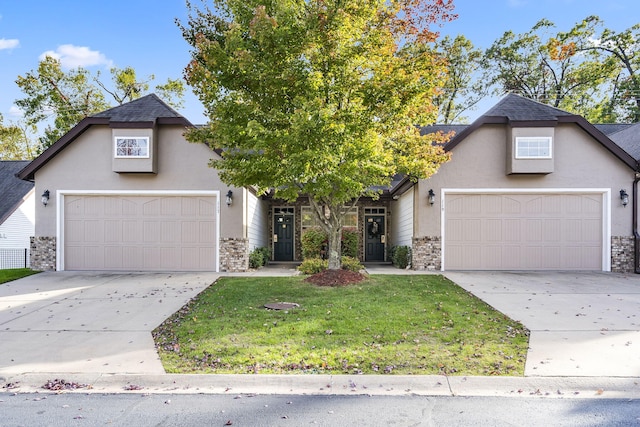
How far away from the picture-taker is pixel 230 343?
5.53 meters

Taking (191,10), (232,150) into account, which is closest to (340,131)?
(232,150)

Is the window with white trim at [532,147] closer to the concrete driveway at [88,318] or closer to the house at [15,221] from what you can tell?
the concrete driveway at [88,318]

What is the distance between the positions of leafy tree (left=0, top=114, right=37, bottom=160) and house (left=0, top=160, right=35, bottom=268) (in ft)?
44.4

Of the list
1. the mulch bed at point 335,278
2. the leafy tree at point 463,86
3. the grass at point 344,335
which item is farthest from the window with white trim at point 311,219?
the leafy tree at point 463,86

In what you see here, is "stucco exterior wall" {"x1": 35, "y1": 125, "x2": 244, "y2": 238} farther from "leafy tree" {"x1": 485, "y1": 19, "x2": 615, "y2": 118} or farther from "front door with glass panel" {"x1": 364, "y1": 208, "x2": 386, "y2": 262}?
"leafy tree" {"x1": 485, "y1": 19, "x2": 615, "y2": 118}

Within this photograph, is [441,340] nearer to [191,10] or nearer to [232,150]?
[232,150]

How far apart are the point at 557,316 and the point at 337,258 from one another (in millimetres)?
4838

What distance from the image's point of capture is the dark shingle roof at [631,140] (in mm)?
12947

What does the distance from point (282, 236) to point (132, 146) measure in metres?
7.04

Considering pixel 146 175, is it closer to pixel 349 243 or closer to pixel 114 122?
pixel 114 122

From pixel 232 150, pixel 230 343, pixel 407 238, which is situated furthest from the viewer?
pixel 407 238

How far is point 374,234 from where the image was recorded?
1741 centimetres

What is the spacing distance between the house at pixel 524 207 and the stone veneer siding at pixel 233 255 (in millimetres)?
5149

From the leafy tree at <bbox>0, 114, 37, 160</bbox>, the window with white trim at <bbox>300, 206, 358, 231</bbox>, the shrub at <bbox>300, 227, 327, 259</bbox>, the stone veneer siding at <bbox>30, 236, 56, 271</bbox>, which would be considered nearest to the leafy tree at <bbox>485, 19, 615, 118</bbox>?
the window with white trim at <bbox>300, 206, 358, 231</bbox>
